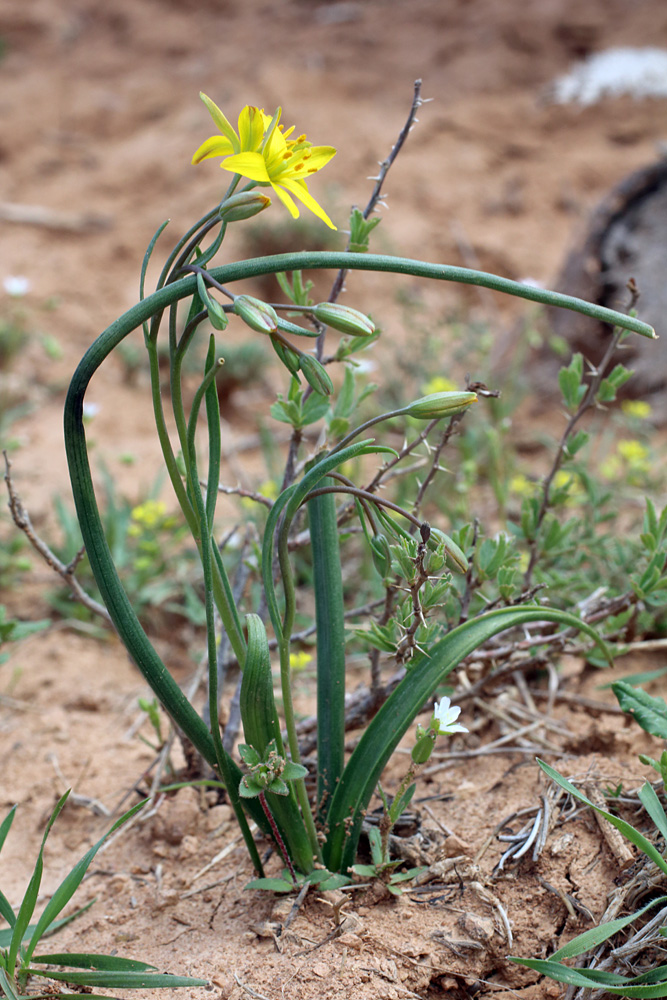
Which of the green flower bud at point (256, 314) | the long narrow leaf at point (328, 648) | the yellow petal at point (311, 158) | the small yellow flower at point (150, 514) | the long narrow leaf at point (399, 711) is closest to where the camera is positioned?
the green flower bud at point (256, 314)

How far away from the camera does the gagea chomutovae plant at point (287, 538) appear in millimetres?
892

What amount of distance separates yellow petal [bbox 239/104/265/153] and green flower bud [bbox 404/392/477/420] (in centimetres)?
37

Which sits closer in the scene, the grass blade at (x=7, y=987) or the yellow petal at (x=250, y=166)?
the yellow petal at (x=250, y=166)

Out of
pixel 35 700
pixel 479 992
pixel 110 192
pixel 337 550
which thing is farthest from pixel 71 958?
pixel 110 192

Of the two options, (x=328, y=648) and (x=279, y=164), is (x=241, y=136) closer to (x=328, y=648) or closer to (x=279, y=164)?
(x=279, y=164)

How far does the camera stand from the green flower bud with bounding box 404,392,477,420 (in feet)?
3.08

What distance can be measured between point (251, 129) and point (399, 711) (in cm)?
79

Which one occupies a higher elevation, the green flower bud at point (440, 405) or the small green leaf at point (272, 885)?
the green flower bud at point (440, 405)

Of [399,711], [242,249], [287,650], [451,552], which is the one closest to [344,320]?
[451,552]

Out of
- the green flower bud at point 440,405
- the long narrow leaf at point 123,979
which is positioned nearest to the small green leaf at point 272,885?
the long narrow leaf at point 123,979

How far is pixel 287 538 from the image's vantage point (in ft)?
→ 3.68

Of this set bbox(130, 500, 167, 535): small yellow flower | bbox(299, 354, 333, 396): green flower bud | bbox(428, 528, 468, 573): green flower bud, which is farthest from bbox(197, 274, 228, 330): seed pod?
bbox(130, 500, 167, 535): small yellow flower

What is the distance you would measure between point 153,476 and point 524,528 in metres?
1.92

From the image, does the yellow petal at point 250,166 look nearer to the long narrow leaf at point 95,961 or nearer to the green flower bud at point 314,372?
the green flower bud at point 314,372
